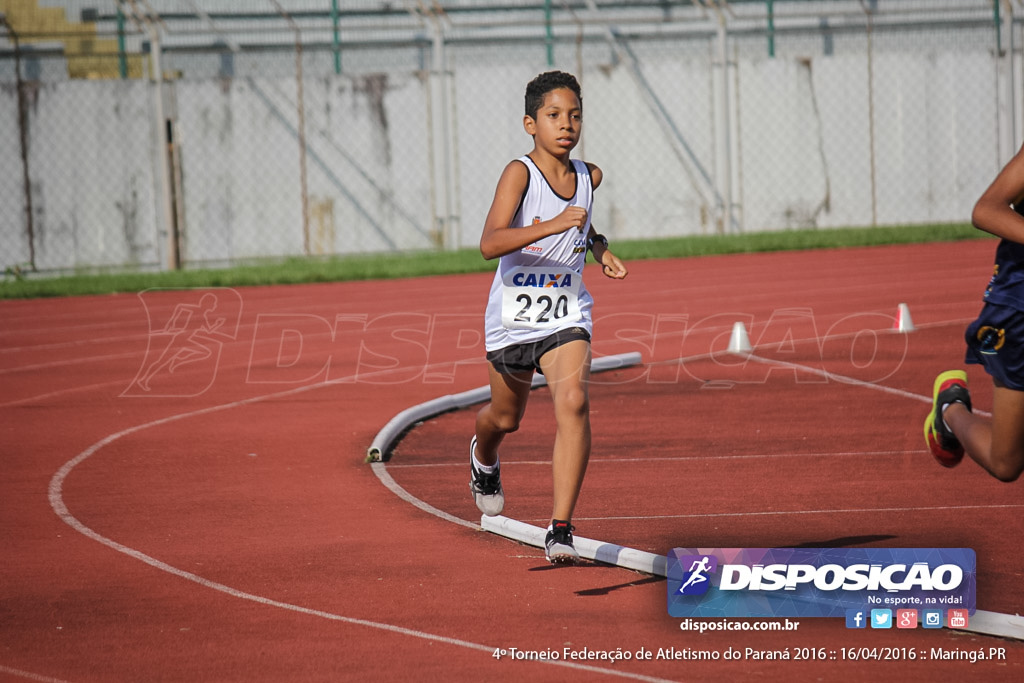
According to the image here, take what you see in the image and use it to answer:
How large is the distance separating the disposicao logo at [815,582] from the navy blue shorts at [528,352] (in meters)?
1.09

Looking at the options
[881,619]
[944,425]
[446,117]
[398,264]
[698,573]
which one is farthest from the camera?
[446,117]

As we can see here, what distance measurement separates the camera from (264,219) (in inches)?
973

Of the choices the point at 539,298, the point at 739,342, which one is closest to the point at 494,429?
the point at 539,298

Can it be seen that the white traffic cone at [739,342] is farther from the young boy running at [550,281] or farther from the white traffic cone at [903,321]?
the young boy running at [550,281]

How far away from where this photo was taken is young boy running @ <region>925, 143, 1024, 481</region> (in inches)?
202

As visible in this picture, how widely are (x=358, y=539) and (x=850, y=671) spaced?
275cm

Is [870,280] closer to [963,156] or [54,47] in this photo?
[963,156]

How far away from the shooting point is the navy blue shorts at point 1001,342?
523 centimetres

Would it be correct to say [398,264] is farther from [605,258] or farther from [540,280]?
[605,258]

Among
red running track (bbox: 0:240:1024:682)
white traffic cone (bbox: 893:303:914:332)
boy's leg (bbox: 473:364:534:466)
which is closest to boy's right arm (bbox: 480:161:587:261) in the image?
boy's leg (bbox: 473:364:534:466)

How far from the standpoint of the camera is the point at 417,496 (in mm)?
7609

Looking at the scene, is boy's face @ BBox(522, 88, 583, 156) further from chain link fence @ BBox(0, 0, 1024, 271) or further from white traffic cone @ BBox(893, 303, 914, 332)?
chain link fence @ BBox(0, 0, 1024, 271)

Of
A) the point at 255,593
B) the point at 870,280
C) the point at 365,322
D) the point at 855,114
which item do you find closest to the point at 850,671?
the point at 255,593

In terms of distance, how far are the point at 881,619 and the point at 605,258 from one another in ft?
6.29
